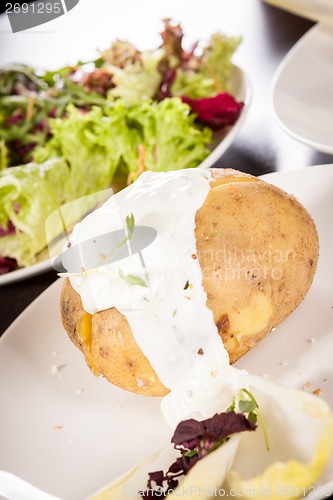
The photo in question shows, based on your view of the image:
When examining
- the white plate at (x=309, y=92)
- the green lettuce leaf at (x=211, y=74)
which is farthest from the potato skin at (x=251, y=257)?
the green lettuce leaf at (x=211, y=74)

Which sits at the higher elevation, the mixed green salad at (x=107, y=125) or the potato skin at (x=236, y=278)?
the potato skin at (x=236, y=278)

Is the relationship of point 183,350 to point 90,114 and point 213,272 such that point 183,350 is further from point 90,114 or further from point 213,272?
point 90,114

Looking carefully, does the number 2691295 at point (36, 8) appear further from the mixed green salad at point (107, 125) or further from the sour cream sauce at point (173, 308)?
the sour cream sauce at point (173, 308)

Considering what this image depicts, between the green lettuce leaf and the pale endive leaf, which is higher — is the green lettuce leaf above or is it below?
below

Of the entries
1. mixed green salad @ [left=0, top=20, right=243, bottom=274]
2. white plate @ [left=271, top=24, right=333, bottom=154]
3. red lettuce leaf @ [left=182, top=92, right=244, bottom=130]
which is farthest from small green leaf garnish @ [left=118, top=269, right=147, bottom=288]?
red lettuce leaf @ [left=182, top=92, right=244, bottom=130]

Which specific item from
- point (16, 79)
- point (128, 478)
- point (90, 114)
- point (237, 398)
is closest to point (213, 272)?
point (237, 398)

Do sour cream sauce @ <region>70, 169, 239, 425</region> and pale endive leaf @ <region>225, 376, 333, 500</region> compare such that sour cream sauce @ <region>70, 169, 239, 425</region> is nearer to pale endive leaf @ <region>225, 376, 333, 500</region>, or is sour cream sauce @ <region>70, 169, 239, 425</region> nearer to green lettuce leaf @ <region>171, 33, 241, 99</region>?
pale endive leaf @ <region>225, 376, 333, 500</region>
